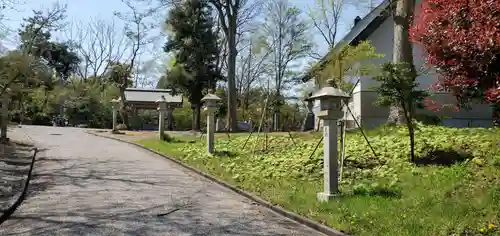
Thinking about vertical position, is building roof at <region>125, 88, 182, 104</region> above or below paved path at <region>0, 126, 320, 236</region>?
above

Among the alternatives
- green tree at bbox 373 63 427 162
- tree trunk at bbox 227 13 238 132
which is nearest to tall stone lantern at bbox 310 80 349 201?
green tree at bbox 373 63 427 162

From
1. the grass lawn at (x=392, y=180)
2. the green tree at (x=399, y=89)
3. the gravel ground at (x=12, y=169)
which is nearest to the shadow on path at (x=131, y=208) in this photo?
the gravel ground at (x=12, y=169)

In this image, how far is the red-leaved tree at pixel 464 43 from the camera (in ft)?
16.6

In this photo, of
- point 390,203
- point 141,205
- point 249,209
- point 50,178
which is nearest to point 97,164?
Result: point 50,178

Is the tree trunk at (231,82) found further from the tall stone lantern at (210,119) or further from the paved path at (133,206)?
the paved path at (133,206)

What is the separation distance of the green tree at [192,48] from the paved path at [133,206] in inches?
775

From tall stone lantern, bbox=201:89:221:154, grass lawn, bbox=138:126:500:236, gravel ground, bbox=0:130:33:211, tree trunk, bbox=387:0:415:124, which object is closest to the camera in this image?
grass lawn, bbox=138:126:500:236

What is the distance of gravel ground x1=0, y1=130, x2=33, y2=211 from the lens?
27.5 feet

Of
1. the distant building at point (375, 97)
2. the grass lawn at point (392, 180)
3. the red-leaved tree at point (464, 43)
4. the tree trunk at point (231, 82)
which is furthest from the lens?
the tree trunk at point (231, 82)

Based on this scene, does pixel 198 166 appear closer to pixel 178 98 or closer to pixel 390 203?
pixel 390 203

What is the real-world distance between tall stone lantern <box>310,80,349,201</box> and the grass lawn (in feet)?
0.87

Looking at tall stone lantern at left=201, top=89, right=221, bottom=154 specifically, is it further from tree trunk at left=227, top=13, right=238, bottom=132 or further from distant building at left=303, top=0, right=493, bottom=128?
tree trunk at left=227, top=13, right=238, bottom=132

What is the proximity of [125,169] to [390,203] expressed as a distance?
24.9 feet

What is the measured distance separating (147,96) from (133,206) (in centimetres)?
3319
